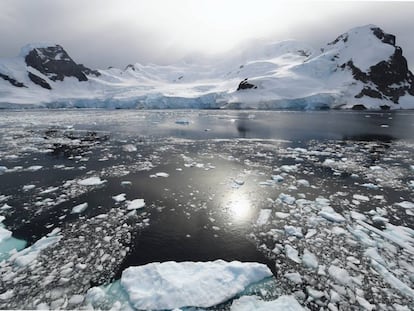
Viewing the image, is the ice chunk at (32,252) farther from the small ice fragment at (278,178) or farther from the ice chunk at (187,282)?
the small ice fragment at (278,178)

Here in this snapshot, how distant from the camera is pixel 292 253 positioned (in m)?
4.58

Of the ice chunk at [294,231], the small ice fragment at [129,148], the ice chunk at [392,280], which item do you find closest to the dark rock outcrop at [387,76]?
the small ice fragment at [129,148]

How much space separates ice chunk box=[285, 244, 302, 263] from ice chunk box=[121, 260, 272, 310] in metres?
0.66

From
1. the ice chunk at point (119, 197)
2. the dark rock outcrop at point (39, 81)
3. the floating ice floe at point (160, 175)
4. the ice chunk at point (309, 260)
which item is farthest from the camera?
the dark rock outcrop at point (39, 81)

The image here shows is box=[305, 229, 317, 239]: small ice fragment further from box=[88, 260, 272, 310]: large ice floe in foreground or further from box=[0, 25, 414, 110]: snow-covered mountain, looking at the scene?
box=[0, 25, 414, 110]: snow-covered mountain

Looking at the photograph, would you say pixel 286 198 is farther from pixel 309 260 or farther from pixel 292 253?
pixel 309 260

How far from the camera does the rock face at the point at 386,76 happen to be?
6875cm

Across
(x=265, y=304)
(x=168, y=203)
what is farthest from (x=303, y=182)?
(x=265, y=304)

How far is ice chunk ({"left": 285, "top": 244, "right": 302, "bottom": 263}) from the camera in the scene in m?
4.42

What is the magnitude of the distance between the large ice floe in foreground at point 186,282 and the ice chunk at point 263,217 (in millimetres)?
1587

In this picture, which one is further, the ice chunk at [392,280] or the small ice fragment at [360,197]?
the small ice fragment at [360,197]

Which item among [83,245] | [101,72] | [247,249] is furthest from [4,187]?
[101,72]

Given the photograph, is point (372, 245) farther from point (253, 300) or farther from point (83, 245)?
point (83, 245)

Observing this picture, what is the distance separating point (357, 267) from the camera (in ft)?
13.7
